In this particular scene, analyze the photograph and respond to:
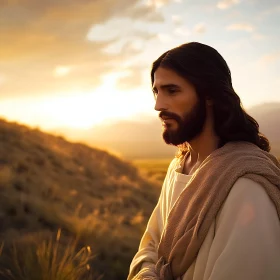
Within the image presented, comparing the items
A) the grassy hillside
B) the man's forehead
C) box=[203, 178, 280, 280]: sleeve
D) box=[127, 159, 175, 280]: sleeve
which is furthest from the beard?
the grassy hillside

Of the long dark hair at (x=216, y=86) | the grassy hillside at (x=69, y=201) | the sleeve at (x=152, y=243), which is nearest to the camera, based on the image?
the long dark hair at (x=216, y=86)

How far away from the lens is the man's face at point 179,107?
243cm

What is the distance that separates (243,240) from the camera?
191 cm

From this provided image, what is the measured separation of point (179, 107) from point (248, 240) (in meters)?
0.89

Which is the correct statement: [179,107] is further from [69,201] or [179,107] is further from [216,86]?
[69,201]

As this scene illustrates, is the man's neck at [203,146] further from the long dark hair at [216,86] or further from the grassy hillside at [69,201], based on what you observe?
the grassy hillside at [69,201]

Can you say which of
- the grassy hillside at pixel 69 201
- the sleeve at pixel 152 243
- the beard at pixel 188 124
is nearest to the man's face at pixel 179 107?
the beard at pixel 188 124

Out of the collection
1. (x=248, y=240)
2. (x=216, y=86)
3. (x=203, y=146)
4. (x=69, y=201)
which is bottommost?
(x=69, y=201)

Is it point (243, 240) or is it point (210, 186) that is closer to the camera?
point (243, 240)

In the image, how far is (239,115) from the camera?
2449 mm

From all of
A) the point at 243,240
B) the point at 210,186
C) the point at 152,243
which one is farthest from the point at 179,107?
the point at 152,243

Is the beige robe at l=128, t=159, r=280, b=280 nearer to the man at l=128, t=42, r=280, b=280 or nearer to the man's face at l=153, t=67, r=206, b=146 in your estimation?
the man at l=128, t=42, r=280, b=280

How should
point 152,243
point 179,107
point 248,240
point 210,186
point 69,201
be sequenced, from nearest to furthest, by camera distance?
point 248,240
point 210,186
point 179,107
point 152,243
point 69,201

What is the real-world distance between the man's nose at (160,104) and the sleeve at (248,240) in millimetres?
724
